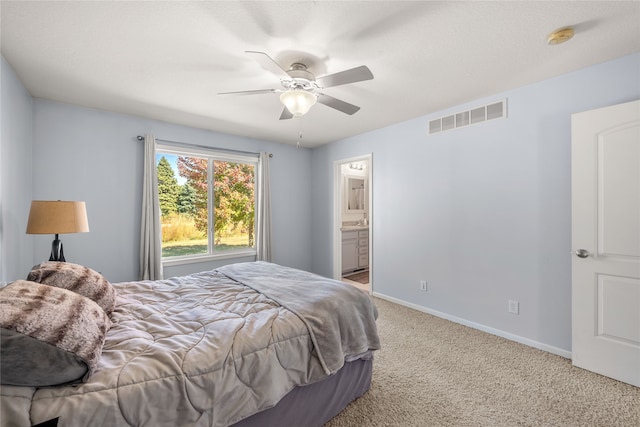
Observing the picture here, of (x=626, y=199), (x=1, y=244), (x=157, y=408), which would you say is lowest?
(x=157, y=408)

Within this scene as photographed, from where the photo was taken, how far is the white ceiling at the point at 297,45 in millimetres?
1646

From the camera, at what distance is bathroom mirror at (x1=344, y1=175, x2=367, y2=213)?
598cm

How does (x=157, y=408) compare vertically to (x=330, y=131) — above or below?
below

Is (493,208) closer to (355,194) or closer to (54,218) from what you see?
(355,194)

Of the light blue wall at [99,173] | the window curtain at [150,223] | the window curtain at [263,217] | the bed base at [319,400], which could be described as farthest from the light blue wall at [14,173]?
the window curtain at [263,217]

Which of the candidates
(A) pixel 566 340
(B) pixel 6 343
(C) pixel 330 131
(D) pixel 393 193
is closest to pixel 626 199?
(A) pixel 566 340

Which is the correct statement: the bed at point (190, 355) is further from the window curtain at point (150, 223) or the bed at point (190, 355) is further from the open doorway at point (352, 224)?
the open doorway at point (352, 224)

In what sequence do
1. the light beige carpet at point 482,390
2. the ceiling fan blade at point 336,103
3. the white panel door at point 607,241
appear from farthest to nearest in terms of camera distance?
the ceiling fan blade at point 336,103, the white panel door at point 607,241, the light beige carpet at point 482,390

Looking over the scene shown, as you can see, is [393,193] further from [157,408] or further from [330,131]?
[157,408]

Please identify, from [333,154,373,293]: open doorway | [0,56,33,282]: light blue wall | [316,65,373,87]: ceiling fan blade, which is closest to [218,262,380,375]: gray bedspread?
[316,65,373,87]: ceiling fan blade

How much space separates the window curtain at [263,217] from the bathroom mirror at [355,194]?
2027mm

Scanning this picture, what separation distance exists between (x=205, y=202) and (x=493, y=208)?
12.3 ft

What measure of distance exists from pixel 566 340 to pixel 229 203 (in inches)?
169

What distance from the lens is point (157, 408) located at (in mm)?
1077
